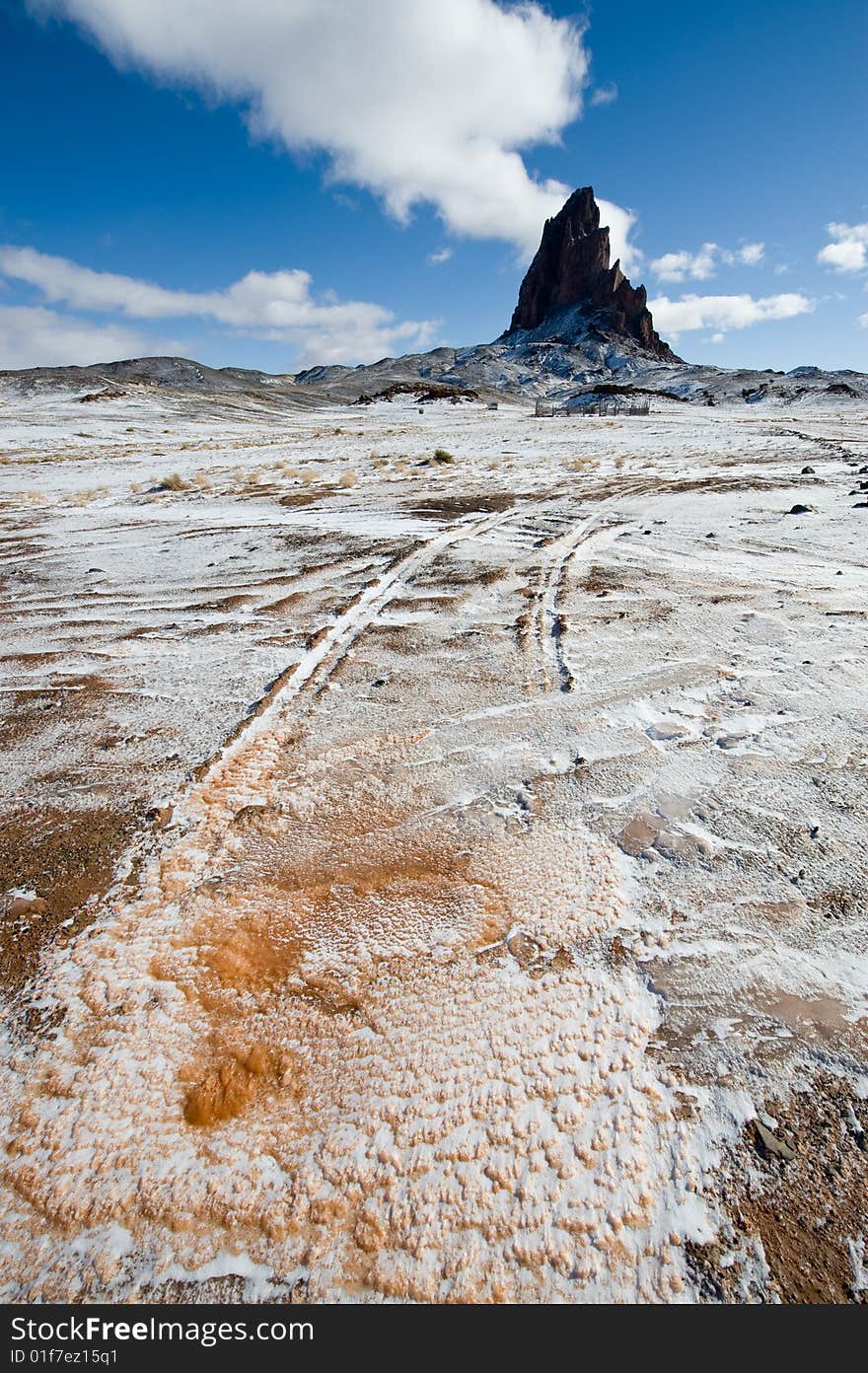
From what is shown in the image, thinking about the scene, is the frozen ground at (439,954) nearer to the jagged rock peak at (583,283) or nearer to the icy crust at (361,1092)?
the icy crust at (361,1092)

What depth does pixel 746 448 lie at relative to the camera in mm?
17719

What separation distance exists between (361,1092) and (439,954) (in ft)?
1.65

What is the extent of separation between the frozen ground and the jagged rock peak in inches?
3976

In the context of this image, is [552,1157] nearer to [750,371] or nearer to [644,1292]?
[644,1292]

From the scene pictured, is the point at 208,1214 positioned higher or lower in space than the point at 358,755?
lower

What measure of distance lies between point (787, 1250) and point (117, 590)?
22.2 feet

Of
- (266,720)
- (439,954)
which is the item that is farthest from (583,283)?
(439,954)

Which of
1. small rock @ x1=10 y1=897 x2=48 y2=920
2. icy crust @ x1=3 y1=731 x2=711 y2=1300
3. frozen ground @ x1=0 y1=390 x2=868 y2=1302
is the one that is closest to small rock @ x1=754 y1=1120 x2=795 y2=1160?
frozen ground @ x1=0 y1=390 x2=868 y2=1302

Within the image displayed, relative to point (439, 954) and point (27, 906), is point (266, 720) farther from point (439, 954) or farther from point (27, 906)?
point (439, 954)

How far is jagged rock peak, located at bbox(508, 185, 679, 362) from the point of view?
90.3 meters

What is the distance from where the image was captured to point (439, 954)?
2127 millimetres

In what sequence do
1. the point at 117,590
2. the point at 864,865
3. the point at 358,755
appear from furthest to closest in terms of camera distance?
the point at 117,590
the point at 358,755
the point at 864,865

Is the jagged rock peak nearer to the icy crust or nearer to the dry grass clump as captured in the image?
the dry grass clump

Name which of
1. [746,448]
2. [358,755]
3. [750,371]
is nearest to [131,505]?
[358,755]
